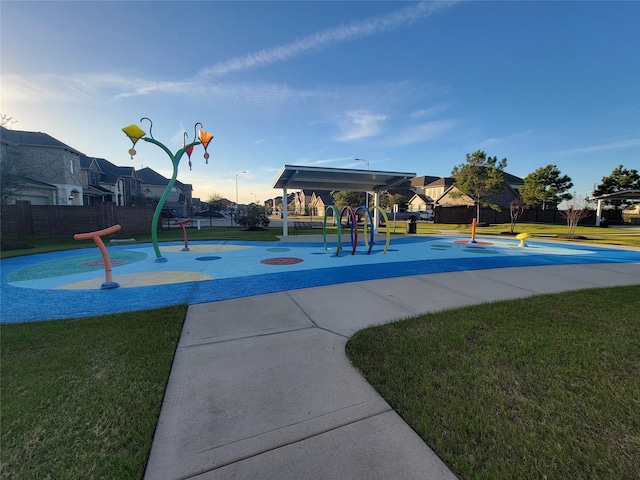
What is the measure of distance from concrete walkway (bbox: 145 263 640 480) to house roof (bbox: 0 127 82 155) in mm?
30930

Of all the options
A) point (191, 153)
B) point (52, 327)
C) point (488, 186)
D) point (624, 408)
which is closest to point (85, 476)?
point (52, 327)

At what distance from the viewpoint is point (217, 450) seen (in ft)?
7.13

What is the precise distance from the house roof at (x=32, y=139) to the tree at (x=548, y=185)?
174 feet

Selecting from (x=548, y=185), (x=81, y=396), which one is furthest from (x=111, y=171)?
(x=548, y=185)

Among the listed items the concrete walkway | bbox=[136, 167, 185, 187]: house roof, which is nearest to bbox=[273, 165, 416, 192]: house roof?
the concrete walkway

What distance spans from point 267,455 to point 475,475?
144 centimetres

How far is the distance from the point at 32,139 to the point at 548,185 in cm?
5870

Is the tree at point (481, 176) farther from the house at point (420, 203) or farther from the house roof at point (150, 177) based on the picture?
the house roof at point (150, 177)

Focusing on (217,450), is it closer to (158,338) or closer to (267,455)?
(267,455)

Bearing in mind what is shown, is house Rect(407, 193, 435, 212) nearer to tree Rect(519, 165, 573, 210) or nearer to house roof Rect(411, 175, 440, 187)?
house roof Rect(411, 175, 440, 187)

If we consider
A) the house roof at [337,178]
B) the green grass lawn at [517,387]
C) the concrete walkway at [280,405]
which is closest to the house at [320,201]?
the house roof at [337,178]

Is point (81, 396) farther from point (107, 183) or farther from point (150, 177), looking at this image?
point (150, 177)

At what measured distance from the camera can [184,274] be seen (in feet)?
27.7

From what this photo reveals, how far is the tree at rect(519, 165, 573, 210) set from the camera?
127 feet
